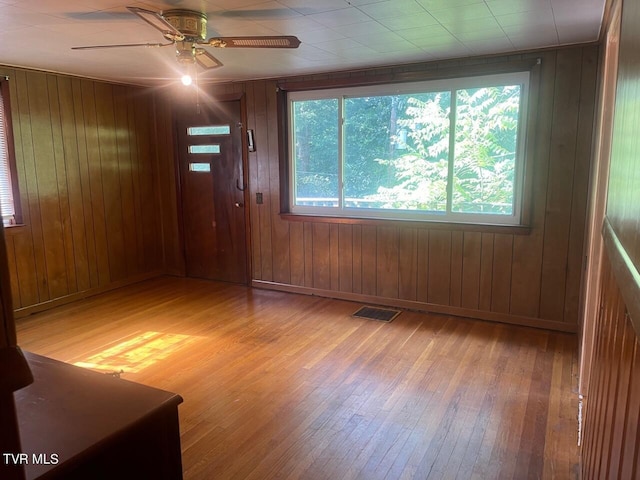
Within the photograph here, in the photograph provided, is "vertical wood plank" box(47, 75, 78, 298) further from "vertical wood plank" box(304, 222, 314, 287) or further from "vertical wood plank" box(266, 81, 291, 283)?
"vertical wood plank" box(304, 222, 314, 287)

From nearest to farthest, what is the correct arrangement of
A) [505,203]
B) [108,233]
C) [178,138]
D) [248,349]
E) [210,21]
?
[210,21]
[248,349]
[505,203]
[108,233]
[178,138]

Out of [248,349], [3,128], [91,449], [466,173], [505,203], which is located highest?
[3,128]

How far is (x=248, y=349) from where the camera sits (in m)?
3.44

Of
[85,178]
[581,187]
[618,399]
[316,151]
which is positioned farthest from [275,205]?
[618,399]

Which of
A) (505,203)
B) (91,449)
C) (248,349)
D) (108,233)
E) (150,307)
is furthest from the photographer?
(108,233)

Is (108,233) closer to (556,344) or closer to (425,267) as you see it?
(425,267)

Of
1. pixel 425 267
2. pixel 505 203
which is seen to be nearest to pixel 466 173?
pixel 505 203

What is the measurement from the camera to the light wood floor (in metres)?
2.18

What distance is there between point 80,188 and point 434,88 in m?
3.60

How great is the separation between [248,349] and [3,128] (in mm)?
2890

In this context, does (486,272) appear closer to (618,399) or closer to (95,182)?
(618,399)

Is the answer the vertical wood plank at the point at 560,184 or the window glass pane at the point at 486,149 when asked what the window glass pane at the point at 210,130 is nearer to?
the window glass pane at the point at 486,149

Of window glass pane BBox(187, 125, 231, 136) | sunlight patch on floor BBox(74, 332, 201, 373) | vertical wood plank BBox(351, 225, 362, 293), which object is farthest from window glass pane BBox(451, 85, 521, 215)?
sunlight patch on floor BBox(74, 332, 201, 373)

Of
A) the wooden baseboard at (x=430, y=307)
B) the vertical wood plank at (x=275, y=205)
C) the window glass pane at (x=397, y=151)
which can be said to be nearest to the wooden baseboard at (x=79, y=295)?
the wooden baseboard at (x=430, y=307)
